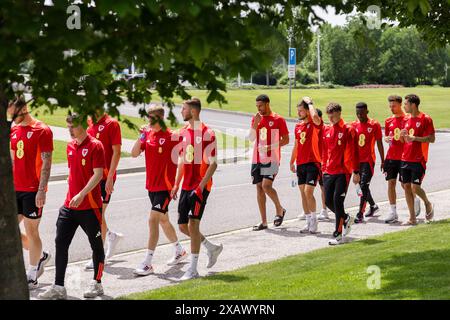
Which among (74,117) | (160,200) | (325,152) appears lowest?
(160,200)

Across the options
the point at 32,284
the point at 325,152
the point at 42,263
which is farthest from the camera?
the point at 325,152

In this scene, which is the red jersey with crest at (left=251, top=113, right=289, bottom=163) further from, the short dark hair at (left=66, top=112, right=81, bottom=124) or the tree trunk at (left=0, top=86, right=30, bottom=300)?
the tree trunk at (left=0, top=86, right=30, bottom=300)

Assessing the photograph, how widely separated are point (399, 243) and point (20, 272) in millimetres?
5928

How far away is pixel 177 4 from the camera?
3.78 m

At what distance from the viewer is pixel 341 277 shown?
7.81 meters

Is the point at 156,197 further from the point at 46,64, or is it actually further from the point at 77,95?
the point at 46,64

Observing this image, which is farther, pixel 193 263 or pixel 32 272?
pixel 193 263

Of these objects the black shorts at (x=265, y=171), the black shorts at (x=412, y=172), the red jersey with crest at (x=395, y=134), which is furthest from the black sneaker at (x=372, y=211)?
the black shorts at (x=265, y=171)

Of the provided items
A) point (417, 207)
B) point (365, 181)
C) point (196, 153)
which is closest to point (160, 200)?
point (196, 153)

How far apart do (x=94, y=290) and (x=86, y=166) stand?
1.24 metres

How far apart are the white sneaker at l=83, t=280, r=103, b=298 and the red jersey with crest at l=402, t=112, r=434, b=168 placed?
5956 millimetres

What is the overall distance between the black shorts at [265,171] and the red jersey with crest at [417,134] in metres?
1.98

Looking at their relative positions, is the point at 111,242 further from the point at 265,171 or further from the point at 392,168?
the point at 392,168
